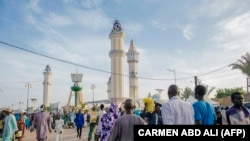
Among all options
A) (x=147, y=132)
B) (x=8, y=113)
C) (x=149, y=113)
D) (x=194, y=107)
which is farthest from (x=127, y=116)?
(x=8, y=113)

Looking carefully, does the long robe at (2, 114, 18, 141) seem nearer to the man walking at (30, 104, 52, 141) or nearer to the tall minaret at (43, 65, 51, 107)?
the man walking at (30, 104, 52, 141)

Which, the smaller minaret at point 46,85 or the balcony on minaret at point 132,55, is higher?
the balcony on minaret at point 132,55

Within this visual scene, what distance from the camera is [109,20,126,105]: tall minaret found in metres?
58.2

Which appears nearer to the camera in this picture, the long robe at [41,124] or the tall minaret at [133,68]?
the long robe at [41,124]

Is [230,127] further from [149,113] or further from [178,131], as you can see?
[149,113]

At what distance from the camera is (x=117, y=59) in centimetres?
5825

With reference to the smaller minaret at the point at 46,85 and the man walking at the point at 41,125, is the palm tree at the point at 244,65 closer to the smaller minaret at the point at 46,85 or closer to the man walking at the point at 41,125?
the man walking at the point at 41,125

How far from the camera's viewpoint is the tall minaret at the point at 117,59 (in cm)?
5819

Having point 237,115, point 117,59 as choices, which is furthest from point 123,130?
point 117,59

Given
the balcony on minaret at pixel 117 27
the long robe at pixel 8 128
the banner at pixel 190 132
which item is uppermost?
the balcony on minaret at pixel 117 27

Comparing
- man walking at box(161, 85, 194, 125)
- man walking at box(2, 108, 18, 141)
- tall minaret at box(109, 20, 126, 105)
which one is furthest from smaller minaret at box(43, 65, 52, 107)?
man walking at box(161, 85, 194, 125)

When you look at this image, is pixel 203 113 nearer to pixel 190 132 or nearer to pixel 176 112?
pixel 176 112

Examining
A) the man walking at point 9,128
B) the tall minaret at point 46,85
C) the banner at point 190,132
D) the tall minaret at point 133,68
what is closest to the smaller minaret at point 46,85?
the tall minaret at point 46,85

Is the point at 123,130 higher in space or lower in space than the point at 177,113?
lower
